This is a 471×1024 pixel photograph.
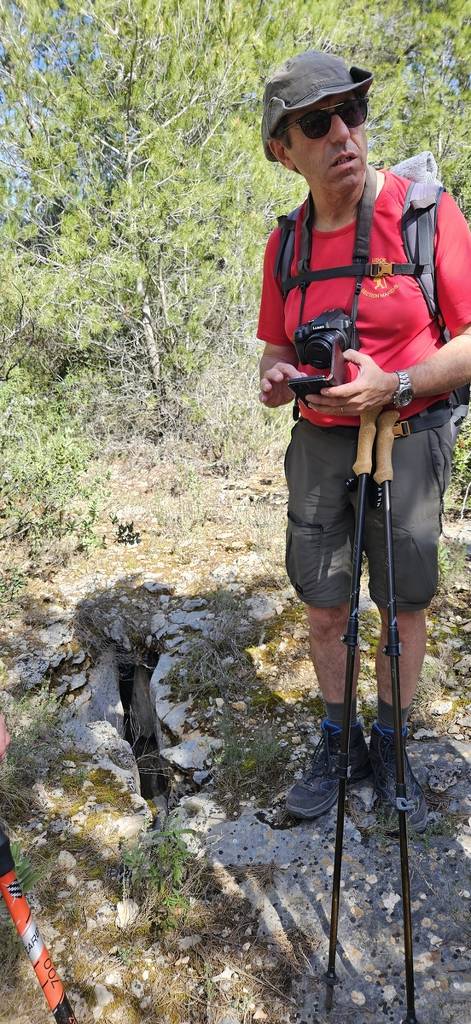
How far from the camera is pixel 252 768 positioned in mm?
2586

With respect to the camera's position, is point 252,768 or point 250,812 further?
point 252,768

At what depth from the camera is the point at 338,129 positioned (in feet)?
5.40

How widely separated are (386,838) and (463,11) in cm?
1071

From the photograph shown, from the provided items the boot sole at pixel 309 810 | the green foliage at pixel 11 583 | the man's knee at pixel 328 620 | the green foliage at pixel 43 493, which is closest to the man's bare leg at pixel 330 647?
the man's knee at pixel 328 620

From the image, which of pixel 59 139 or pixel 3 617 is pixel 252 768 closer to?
pixel 3 617

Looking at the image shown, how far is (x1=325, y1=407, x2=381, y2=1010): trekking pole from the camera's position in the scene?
5.41 ft

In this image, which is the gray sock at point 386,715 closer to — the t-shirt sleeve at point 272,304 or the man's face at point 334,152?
the t-shirt sleeve at point 272,304

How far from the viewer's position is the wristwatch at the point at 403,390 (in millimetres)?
1659

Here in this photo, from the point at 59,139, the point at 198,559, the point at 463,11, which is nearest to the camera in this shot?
the point at 198,559

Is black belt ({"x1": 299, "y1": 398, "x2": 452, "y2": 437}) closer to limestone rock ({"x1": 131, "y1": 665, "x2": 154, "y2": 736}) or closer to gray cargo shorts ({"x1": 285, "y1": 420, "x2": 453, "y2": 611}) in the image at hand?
gray cargo shorts ({"x1": 285, "y1": 420, "x2": 453, "y2": 611})

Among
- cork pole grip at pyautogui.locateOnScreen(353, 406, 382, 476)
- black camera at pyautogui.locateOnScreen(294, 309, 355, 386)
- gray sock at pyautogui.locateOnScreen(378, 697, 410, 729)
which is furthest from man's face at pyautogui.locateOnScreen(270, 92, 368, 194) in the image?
gray sock at pyautogui.locateOnScreen(378, 697, 410, 729)

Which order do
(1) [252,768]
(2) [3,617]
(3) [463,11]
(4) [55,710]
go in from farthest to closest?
(3) [463,11]
(2) [3,617]
(4) [55,710]
(1) [252,768]

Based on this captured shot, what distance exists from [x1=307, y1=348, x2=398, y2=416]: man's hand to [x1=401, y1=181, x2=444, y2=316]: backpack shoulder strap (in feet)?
0.83

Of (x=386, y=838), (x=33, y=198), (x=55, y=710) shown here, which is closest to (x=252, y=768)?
(x=386, y=838)
